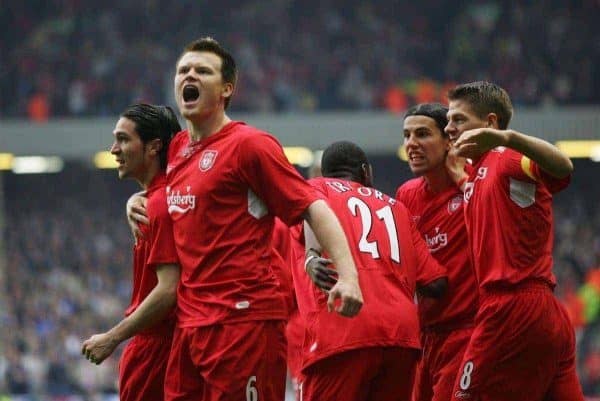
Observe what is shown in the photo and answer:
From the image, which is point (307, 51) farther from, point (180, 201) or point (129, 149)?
point (180, 201)

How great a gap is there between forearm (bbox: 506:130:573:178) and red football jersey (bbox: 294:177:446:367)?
2.77ft

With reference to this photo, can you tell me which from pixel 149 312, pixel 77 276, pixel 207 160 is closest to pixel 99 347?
pixel 149 312

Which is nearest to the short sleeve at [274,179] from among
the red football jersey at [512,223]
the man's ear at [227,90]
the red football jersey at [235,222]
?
the red football jersey at [235,222]

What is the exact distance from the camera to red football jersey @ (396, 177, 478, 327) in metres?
6.12

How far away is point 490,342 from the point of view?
554cm

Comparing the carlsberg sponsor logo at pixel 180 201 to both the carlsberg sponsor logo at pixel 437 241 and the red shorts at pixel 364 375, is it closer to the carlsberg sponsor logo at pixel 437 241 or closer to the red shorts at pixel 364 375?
the red shorts at pixel 364 375

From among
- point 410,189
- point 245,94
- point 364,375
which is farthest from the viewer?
point 245,94

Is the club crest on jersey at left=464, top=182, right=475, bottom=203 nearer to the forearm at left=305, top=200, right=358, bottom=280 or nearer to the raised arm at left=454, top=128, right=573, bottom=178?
the raised arm at left=454, top=128, right=573, bottom=178

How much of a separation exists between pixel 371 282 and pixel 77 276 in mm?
18484

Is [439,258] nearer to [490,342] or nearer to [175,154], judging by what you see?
[490,342]

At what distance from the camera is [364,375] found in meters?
5.38

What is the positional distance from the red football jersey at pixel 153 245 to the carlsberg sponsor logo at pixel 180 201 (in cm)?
9

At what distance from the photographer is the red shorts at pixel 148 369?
546 cm

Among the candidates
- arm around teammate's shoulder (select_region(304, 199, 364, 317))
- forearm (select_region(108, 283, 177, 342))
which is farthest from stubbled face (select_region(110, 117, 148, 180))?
arm around teammate's shoulder (select_region(304, 199, 364, 317))
